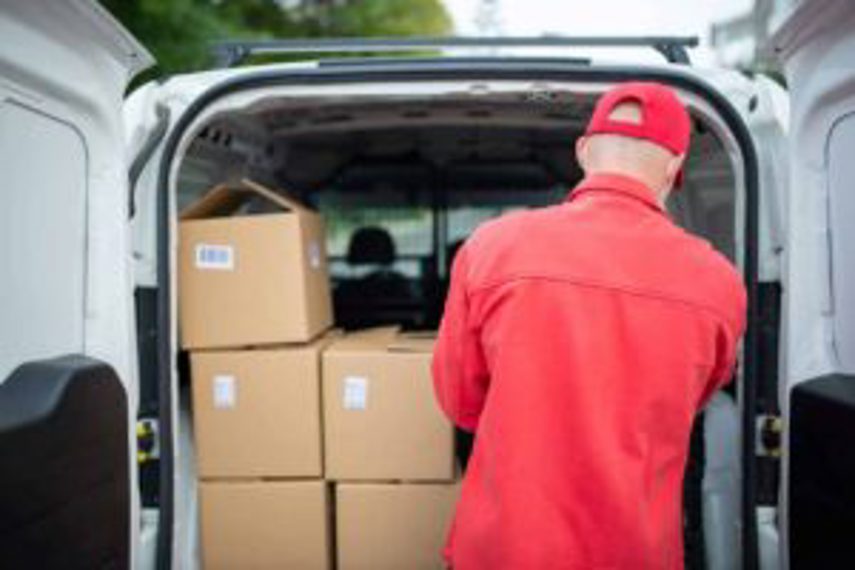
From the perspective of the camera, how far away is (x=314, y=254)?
3152 mm

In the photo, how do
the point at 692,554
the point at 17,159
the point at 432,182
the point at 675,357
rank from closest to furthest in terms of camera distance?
1. the point at 17,159
2. the point at 675,357
3. the point at 692,554
4. the point at 432,182

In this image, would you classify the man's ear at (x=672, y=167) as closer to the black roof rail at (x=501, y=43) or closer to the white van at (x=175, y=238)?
the white van at (x=175, y=238)

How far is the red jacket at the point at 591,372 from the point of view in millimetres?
1864

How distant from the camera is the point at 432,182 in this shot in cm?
457

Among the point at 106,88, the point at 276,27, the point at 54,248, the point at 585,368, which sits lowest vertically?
the point at 585,368

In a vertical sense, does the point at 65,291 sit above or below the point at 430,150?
below

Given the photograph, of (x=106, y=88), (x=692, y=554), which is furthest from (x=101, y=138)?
(x=692, y=554)

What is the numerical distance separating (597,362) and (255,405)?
134cm

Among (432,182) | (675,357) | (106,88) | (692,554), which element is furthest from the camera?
(432,182)

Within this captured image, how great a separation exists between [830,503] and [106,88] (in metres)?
1.86

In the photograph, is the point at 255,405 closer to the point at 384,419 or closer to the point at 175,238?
the point at 384,419

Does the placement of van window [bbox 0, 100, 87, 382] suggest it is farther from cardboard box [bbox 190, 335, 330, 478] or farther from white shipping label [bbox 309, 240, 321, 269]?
white shipping label [bbox 309, 240, 321, 269]

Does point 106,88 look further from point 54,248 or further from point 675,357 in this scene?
point 675,357

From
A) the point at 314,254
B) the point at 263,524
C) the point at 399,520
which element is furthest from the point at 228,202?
the point at 399,520
